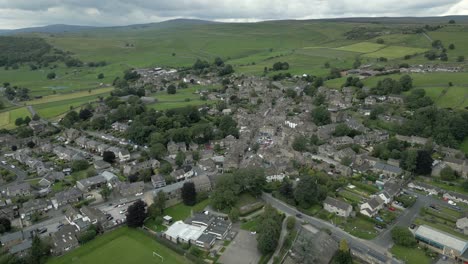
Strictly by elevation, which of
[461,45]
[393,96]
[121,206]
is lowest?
[121,206]

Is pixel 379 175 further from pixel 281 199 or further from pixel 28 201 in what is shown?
pixel 28 201

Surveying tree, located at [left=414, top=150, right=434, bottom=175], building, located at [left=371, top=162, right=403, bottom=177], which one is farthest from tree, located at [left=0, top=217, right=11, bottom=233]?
tree, located at [left=414, top=150, right=434, bottom=175]

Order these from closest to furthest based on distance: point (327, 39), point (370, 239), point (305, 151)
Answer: point (370, 239) < point (305, 151) < point (327, 39)

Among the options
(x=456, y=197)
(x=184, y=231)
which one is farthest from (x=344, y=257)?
(x=456, y=197)

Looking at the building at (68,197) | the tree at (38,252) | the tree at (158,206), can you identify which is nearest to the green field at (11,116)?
the building at (68,197)

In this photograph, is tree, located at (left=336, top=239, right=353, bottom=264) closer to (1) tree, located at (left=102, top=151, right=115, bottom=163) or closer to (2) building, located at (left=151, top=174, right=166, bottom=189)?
(2) building, located at (left=151, top=174, right=166, bottom=189)

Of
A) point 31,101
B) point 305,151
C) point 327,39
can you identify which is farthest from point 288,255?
point 327,39
